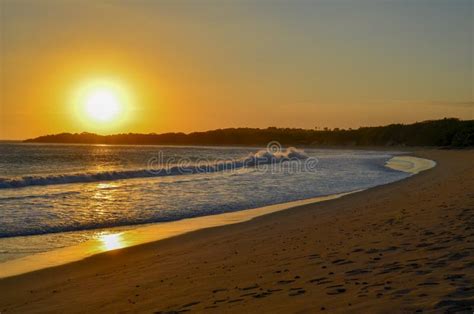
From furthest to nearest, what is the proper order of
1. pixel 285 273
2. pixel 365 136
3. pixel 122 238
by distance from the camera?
pixel 365 136, pixel 122 238, pixel 285 273

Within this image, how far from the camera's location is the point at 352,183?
89.5 ft

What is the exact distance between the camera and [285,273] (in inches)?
288

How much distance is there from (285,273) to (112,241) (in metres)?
5.87

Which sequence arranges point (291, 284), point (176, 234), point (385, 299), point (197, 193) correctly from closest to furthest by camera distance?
point (385, 299) → point (291, 284) → point (176, 234) → point (197, 193)

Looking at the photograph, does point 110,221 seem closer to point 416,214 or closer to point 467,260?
point 416,214

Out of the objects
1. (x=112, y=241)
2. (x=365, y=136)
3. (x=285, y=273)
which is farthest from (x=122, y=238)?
(x=365, y=136)

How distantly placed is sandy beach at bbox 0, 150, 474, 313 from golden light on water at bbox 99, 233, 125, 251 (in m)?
0.57

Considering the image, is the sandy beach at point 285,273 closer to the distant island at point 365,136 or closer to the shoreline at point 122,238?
the shoreline at point 122,238

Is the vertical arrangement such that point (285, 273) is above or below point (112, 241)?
above

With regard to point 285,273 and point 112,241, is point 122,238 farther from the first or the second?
point 285,273

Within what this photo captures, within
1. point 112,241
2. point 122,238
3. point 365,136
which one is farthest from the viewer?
point 365,136

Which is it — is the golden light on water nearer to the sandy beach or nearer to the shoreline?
the shoreline

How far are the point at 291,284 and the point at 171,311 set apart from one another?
1.60 meters

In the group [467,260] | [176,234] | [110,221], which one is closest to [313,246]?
[467,260]
